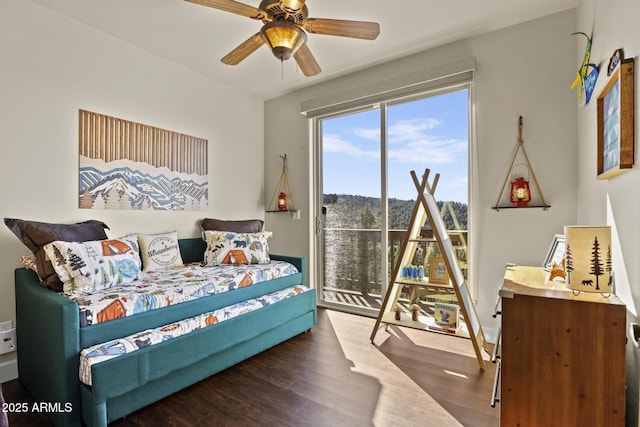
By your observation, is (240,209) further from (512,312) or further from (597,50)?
(597,50)

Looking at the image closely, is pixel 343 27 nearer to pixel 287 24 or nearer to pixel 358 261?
pixel 287 24

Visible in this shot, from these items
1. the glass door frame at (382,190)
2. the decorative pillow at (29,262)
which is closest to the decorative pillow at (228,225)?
the glass door frame at (382,190)

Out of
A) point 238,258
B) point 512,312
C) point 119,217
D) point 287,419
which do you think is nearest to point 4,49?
point 119,217

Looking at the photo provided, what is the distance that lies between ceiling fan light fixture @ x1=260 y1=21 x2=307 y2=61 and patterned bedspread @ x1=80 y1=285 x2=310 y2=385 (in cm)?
174

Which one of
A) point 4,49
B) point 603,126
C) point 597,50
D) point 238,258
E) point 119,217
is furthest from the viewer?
point 238,258

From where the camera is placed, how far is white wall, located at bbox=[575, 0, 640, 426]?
3.99ft

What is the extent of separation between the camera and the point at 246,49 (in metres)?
2.16

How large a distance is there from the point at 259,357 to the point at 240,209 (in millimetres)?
1977

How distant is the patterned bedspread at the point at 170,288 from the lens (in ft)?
5.84

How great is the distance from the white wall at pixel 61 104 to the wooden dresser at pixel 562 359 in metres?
3.03

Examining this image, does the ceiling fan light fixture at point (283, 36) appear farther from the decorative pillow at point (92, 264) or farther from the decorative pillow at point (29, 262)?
the decorative pillow at point (29, 262)

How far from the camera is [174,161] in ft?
10.8

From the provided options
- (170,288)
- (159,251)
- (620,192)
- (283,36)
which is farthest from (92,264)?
(620,192)

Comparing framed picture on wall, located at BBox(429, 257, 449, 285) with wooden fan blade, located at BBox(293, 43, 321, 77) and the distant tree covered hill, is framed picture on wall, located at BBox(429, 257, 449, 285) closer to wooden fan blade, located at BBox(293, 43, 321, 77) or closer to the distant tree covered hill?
the distant tree covered hill
